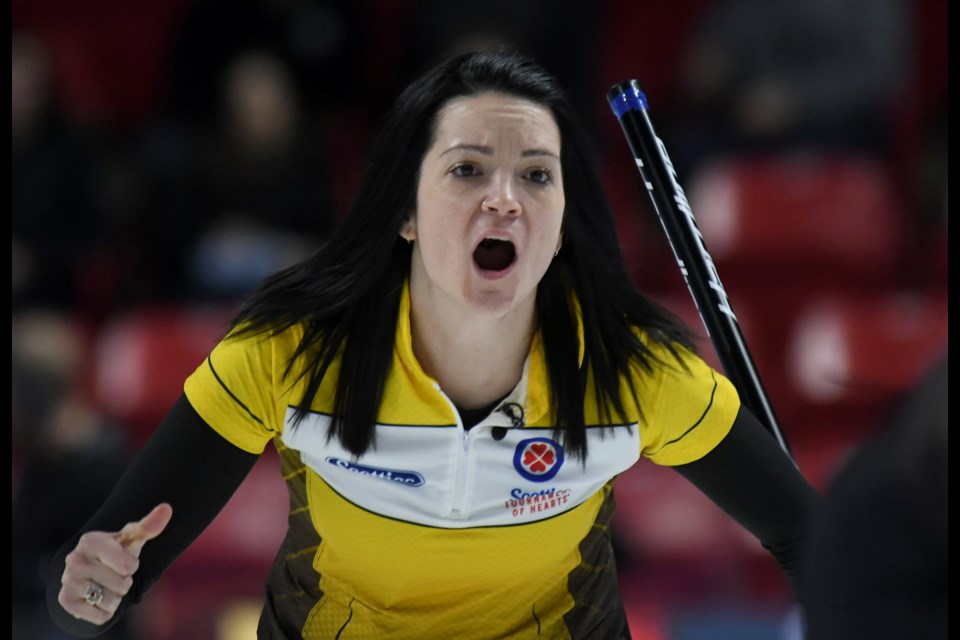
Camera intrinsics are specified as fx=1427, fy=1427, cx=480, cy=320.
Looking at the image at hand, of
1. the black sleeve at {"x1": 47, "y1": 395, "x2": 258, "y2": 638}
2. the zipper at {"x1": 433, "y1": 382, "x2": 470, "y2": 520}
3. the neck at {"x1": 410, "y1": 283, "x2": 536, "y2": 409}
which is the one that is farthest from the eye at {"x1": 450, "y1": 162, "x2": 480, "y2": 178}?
the black sleeve at {"x1": 47, "y1": 395, "x2": 258, "y2": 638}

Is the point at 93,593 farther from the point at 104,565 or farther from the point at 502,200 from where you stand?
the point at 502,200

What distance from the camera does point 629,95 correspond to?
2967mm

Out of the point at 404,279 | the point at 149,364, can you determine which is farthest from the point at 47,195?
the point at 404,279

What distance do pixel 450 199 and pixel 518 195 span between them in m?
0.12

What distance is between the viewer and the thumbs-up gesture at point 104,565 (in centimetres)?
237

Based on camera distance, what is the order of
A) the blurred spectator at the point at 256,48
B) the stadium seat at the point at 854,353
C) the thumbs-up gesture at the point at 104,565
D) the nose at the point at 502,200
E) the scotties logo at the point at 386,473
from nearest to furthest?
the thumbs-up gesture at the point at 104,565, the nose at the point at 502,200, the scotties logo at the point at 386,473, the stadium seat at the point at 854,353, the blurred spectator at the point at 256,48

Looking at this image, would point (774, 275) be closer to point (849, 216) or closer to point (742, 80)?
point (849, 216)

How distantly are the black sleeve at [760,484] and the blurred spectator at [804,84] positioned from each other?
2981mm

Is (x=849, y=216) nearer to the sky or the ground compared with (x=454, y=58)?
nearer to the ground

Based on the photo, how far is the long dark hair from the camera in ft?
8.52

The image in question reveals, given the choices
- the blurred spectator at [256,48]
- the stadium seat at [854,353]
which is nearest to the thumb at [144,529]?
the stadium seat at [854,353]

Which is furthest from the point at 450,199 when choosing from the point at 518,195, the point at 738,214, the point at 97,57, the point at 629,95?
the point at 97,57

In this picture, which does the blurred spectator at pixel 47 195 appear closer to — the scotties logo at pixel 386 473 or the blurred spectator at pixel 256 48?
the blurred spectator at pixel 256 48

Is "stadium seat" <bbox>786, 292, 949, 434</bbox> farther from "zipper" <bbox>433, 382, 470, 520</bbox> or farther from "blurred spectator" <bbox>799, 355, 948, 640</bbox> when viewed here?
"blurred spectator" <bbox>799, 355, 948, 640</bbox>
